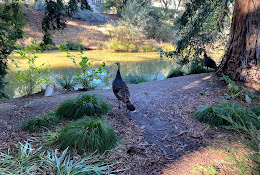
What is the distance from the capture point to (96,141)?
7.44 feet

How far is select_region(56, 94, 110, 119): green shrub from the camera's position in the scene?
3236 mm

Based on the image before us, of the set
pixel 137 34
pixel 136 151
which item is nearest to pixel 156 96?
pixel 136 151

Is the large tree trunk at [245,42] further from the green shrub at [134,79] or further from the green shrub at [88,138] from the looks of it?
the green shrub at [134,79]

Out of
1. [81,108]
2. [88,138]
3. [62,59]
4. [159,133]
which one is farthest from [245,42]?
[62,59]

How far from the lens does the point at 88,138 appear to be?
226 cm

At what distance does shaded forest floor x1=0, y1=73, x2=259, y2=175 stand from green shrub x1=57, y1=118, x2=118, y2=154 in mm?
175

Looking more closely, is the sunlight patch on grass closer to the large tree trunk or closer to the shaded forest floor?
the shaded forest floor

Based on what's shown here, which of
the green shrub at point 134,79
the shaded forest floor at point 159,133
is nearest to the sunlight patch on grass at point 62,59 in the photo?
the green shrub at point 134,79

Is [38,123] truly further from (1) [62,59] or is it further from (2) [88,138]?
(1) [62,59]

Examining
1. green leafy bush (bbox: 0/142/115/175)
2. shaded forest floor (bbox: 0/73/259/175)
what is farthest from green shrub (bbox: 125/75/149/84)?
green leafy bush (bbox: 0/142/115/175)

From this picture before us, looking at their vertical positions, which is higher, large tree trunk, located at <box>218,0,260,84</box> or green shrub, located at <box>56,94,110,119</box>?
large tree trunk, located at <box>218,0,260,84</box>

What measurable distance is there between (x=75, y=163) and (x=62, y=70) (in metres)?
9.65

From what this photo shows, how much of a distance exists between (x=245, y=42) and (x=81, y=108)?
444 centimetres

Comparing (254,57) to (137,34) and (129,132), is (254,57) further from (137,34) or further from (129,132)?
(137,34)
